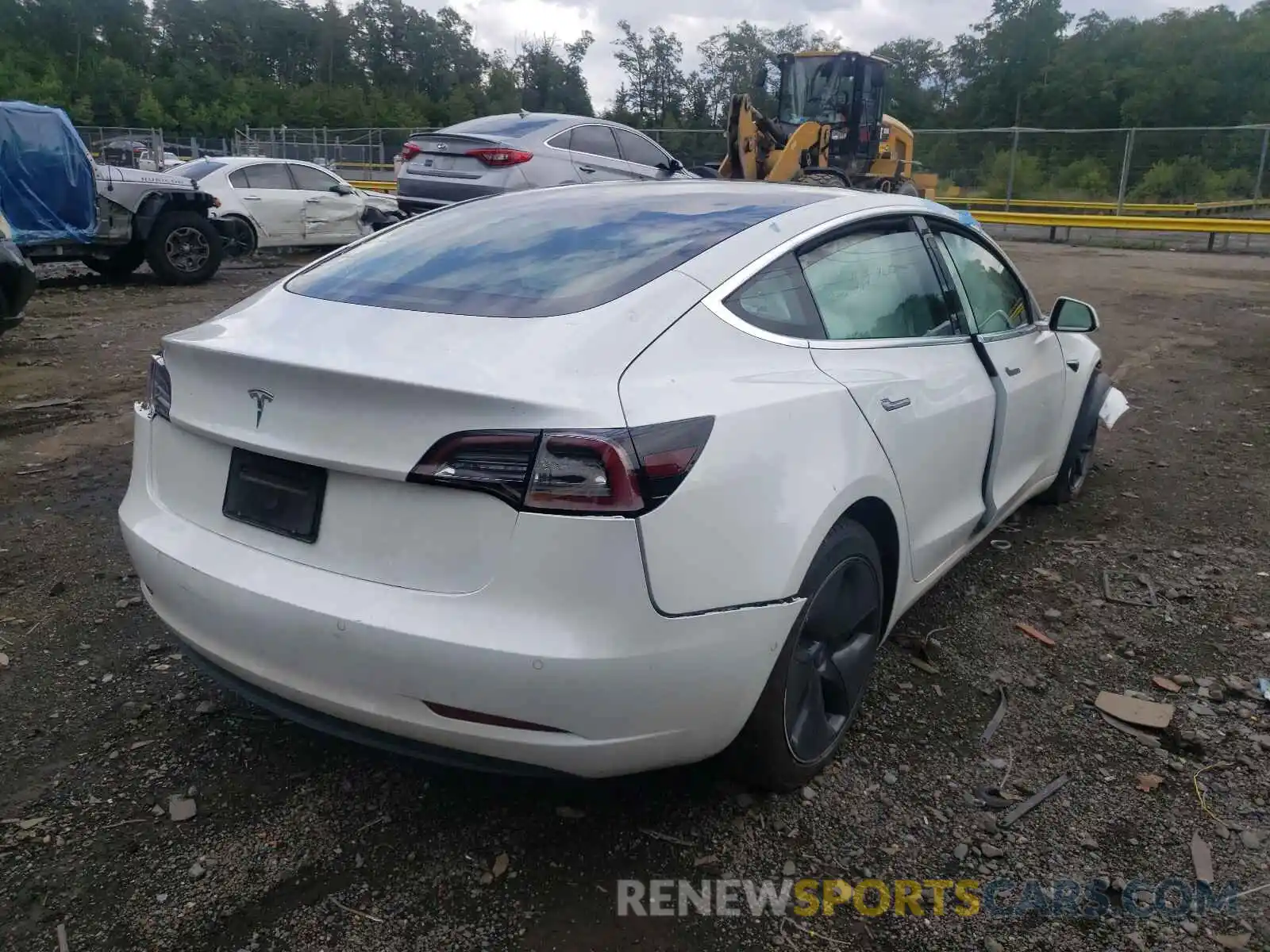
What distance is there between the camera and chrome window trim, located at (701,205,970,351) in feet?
8.20

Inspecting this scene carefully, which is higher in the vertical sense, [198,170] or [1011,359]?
[198,170]

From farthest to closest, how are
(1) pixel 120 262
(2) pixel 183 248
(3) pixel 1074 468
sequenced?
(1) pixel 120 262 → (2) pixel 183 248 → (3) pixel 1074 468

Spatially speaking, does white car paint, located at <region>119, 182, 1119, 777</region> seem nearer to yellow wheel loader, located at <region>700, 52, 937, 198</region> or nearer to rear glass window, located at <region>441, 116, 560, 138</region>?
rear glass window, located at <region>441, 116, 560, 138</region>

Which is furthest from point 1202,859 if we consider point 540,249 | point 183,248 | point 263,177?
point 263,177

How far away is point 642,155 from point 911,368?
34.4 feet

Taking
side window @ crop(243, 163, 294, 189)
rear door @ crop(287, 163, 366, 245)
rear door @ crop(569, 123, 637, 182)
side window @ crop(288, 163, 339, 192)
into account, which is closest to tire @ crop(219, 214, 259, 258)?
side window @ crop(243, 163, 294, 189)

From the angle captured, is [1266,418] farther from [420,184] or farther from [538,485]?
[420,184]

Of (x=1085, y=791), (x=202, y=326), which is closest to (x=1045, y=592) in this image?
(x=1085, y=791)

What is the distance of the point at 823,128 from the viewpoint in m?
17.4

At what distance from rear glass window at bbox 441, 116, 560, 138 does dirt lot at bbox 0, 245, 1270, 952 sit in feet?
27.8

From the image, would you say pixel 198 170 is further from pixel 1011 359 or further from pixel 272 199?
pixel 1011 359

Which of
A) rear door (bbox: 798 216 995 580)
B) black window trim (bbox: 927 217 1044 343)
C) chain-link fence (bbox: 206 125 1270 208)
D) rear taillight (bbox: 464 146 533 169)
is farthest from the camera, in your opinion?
chain-link fence (bbox: 206 125 1270 208)

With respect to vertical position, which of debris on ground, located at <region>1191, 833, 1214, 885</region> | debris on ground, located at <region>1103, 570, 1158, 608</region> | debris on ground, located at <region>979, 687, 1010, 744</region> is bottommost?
debris on ground, located at <region>1191, 833, 1214, 885</region>

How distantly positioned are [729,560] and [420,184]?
10.6 m
